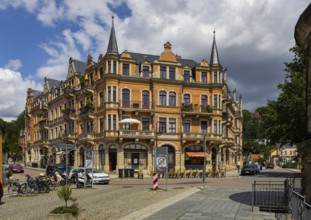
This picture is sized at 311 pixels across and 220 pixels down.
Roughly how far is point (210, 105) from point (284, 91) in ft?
41.2

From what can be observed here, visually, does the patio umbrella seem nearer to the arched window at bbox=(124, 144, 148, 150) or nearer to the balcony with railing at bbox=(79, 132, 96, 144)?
the arched window at bbox=(124, 144, 148, 150)

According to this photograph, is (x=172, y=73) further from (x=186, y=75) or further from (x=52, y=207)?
(x=52, y=207)

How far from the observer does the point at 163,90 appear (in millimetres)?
50125

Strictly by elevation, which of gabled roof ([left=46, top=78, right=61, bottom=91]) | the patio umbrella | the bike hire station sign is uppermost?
gabled roof ([left=46, top=78, right=61, bottom=91])

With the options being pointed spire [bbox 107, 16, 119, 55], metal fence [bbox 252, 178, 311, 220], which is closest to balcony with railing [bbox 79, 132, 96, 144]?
pointed spire [bbox 107, 16, 119, 55]

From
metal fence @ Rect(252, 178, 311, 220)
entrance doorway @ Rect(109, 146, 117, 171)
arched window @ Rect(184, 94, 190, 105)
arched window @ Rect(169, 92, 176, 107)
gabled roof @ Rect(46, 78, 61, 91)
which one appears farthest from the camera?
gabled roof @ Rect(46, 78, 61, 91)

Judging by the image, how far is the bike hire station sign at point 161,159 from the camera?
2378cm

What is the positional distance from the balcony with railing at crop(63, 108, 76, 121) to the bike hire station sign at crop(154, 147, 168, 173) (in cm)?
3564

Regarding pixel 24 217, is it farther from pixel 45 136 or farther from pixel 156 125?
pixel 45 136

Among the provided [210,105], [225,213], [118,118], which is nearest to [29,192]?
[225,213]

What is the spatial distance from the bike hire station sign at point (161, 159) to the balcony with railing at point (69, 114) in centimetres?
3564

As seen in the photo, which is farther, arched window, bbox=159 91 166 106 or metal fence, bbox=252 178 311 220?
arched window, bbox=159 91 166 106

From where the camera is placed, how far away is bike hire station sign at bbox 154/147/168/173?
2378 centimetres

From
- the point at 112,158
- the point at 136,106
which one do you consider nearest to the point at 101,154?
the point at 112,158
